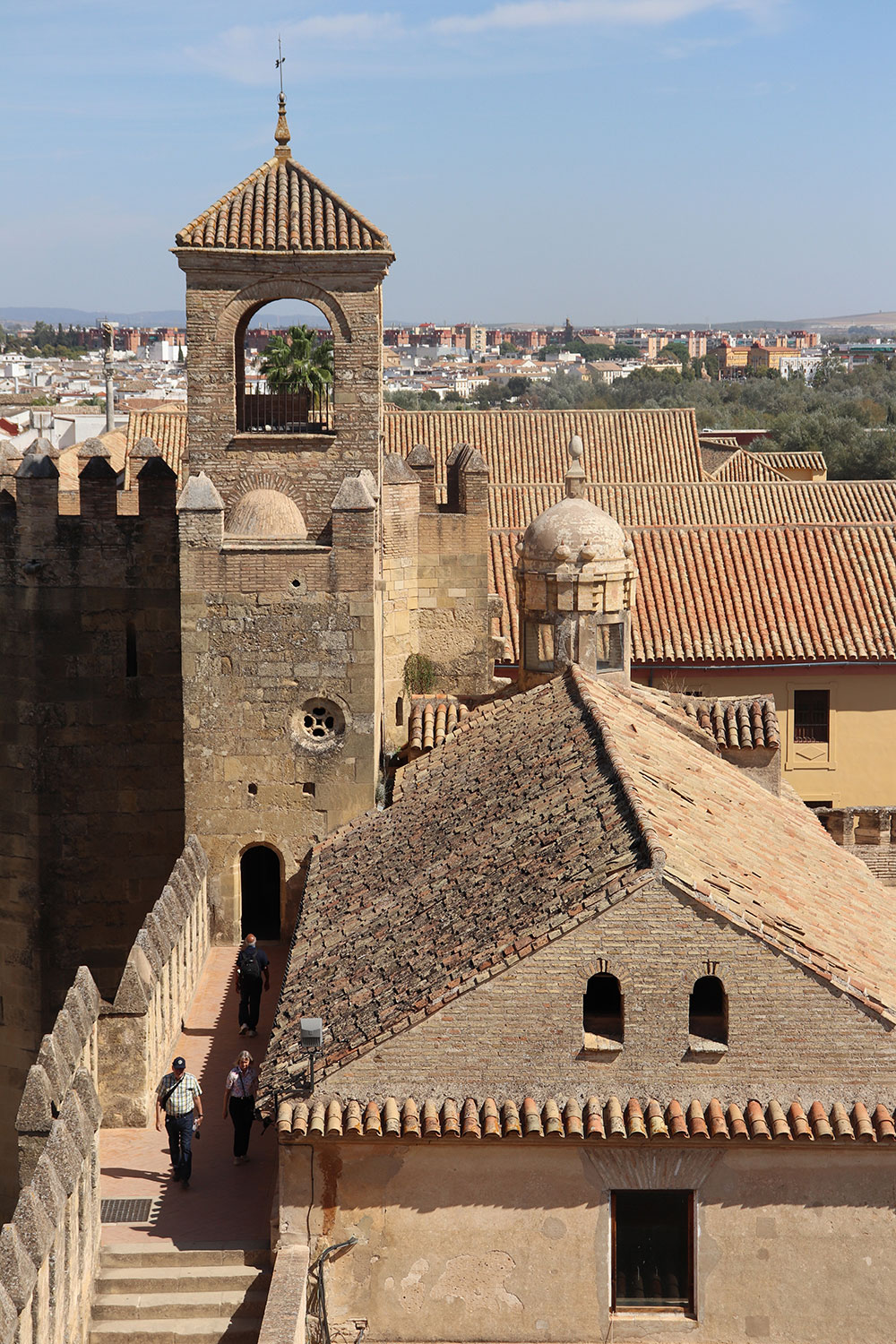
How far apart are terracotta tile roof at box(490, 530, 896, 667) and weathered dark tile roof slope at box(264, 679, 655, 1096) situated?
12696mm

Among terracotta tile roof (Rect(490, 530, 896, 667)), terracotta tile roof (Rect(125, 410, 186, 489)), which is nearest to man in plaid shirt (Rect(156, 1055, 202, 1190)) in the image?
terracotta tile roof (Rect(490, 530, 896, 667))

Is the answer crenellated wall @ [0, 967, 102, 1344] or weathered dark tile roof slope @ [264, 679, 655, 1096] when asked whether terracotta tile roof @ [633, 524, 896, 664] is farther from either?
crenellated wall @ [0, 967, 102, 1344]

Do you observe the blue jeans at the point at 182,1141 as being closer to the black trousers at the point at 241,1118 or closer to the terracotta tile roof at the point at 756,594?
the black trousers at the point at 241,1118

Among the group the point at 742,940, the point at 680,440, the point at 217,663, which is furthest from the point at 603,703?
the point at 680,440

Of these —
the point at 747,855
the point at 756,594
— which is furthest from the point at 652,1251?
the point at 756,594

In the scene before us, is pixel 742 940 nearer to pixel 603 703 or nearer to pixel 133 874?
pixel 603 703

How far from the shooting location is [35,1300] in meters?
13.8

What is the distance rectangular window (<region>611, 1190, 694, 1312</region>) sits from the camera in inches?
611

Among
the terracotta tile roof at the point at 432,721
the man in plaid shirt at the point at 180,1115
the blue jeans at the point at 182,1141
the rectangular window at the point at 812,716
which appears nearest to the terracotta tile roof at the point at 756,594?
the rectangular window at the point at 812,716

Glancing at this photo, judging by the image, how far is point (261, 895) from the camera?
25156 mm

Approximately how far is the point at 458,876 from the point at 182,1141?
3.74 m

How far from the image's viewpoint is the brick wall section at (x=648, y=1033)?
15.2 metres

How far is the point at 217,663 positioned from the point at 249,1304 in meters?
9.58

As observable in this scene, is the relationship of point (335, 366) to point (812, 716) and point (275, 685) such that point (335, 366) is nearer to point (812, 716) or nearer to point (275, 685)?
point (275, 685)
